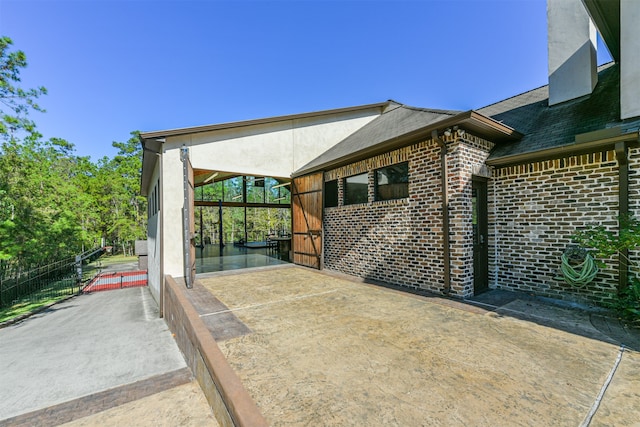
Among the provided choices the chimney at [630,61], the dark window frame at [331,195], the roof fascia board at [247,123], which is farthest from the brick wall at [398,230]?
the roof fascia board at [247,123]

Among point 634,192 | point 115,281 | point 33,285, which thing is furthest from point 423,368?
point 33,285

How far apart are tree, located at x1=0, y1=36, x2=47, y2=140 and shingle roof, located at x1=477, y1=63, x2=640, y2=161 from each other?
62.6 ft

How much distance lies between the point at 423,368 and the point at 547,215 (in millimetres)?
3882

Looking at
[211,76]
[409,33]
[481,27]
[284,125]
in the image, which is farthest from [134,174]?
[481,27]

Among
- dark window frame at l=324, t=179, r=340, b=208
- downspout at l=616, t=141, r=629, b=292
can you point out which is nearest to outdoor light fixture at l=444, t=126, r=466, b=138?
downspout at l=616, t=141, r=629, b=292

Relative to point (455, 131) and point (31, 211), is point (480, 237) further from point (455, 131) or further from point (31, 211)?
point (31, 211)

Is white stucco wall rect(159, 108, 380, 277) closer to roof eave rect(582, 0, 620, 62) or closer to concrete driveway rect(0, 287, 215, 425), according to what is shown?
concrete driveway rect(0, 287, 215, 425)

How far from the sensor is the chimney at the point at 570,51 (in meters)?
5.21

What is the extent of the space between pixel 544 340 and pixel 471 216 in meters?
2.29

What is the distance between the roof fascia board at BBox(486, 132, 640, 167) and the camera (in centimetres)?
355

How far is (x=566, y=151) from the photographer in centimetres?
407

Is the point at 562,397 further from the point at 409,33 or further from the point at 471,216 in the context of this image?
the point at 409,33

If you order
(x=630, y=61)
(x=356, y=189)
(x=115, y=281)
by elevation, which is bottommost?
(x=115, y=281)

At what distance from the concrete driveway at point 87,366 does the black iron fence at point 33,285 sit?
3.77 meters
